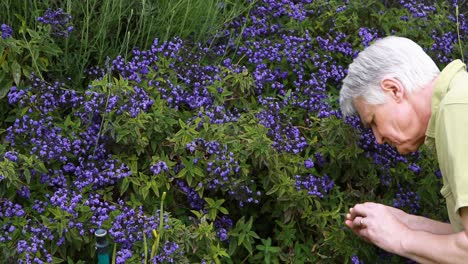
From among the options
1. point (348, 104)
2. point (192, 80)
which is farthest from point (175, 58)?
point (348, 104)

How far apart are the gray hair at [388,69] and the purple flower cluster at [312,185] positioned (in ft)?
2.05

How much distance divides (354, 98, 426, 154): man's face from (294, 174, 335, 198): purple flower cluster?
54 centimetres

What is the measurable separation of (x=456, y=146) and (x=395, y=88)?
0.31 meters

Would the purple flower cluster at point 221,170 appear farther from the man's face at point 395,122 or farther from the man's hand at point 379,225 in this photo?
the man's face at point 395,122

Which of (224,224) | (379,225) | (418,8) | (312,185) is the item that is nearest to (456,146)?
(379,225)

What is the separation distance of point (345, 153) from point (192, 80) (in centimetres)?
75

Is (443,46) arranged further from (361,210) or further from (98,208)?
(98,208)

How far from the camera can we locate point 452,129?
8.73ft

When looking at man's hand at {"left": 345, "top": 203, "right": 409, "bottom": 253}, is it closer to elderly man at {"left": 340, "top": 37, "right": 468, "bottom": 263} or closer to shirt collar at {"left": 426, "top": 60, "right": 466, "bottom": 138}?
elderly man at {"left": 340, "top": 37, "right": 468, "bottom": 263}

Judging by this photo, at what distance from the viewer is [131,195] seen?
11.0 ft

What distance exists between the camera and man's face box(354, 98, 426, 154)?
2.87 m

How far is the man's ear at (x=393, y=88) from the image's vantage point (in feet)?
9.29

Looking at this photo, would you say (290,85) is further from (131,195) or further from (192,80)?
(131,195)

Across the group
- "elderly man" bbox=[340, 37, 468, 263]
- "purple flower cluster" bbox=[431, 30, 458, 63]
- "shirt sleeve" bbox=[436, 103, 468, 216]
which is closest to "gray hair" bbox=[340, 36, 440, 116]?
"elderly man" bbox=[340, 37, 468, 263]
